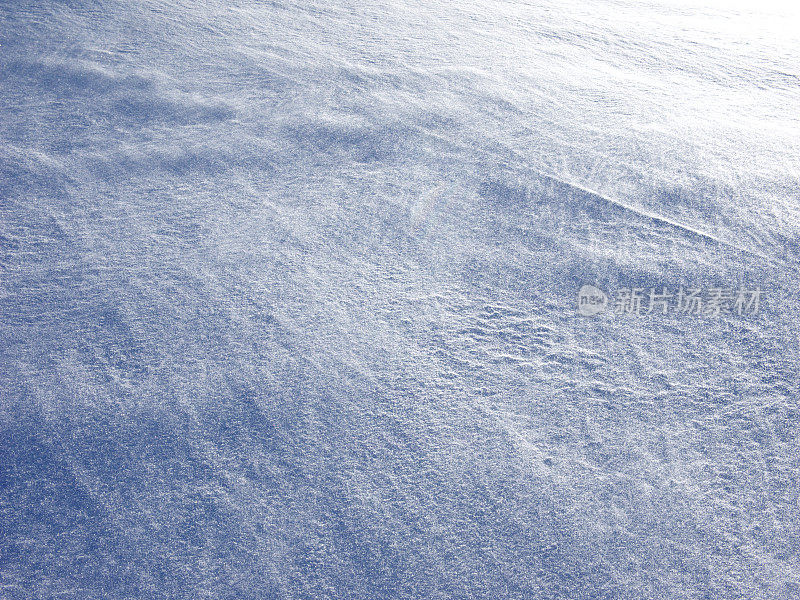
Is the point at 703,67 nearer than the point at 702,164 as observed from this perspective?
No

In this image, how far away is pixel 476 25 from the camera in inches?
96.9

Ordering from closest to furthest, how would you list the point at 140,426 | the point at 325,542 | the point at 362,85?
the point at 325,542, the point at 140,426, the point at 362,85

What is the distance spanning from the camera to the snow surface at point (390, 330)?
93cm

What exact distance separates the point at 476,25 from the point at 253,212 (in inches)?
60.2

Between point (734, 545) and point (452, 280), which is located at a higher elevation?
point (452, 280)

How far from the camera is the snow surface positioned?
93 cm

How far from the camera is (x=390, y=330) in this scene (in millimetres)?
1252

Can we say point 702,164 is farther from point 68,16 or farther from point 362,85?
point 68,16

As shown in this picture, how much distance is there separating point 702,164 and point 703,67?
81 centimetres

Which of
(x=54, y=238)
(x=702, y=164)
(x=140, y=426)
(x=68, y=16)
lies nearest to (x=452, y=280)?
(x=140, y=426)

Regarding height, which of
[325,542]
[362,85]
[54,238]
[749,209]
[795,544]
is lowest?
[325,542]

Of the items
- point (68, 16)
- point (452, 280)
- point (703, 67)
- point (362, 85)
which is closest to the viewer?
point (452, 280)

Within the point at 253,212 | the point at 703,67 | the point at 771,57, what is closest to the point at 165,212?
the point at 253,212

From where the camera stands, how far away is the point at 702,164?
1.62m
